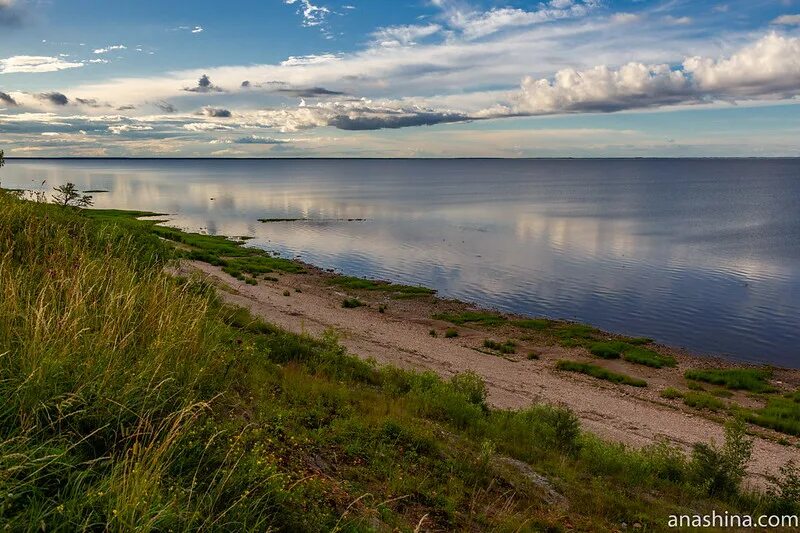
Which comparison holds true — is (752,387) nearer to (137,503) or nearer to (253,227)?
(137,503)

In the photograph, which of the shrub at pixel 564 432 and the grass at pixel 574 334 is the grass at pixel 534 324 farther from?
the shrub at pixel 564 432

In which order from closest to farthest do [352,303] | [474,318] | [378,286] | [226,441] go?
[226,441]
[474,318]
[352,303]
[378,286]

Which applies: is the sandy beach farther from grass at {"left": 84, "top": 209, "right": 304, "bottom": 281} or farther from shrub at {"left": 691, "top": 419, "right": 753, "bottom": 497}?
grass at {"left": 84, "top": 209, "right": 304, "bottom": 281}

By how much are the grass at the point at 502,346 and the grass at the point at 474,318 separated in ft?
13.4

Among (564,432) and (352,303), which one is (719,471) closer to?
(564,432)

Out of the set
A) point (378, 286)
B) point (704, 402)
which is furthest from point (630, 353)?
point (378, 286)

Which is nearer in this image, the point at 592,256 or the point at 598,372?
the point at 598,372

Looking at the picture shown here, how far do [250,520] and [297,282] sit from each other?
42.0 m

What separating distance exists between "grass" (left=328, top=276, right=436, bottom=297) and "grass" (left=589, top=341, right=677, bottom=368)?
53.3ft

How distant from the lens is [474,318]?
123ft

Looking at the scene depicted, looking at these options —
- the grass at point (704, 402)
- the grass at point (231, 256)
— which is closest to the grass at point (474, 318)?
the grass at point (704, 402)

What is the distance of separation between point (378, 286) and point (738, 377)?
28072 mm

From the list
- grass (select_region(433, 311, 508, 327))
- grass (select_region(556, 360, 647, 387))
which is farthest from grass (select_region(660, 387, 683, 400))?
grass (select_region(433, 311, 508, 327))

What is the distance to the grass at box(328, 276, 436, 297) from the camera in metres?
44.4
